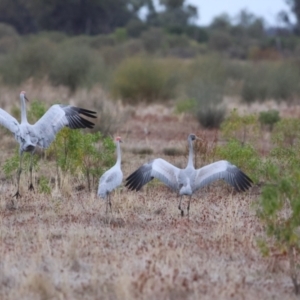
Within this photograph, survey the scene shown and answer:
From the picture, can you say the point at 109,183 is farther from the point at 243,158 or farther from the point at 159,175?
the point at 243,158

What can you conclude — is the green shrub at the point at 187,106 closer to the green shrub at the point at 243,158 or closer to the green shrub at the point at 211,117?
the green shrub at the point at 211,117

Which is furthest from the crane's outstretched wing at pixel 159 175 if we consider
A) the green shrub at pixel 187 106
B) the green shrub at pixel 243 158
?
the green shrub at pixel 187 106

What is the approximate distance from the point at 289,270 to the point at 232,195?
4042 millimetres

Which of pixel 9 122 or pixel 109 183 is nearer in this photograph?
pixel 109 183

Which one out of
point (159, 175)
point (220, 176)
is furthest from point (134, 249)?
point (220, 176)

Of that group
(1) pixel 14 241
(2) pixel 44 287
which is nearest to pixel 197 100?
(1) pixel 14 241

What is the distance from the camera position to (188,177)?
10758 millimetres

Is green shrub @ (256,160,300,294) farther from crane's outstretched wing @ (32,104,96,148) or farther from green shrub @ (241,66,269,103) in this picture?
green shrub @ (241,66,269,103)

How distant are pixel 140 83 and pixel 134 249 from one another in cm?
2210

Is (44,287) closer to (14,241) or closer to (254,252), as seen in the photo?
(14,241)

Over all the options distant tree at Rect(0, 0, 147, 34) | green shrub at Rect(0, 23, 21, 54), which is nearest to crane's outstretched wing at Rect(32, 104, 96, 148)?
green shrub at Rect(0, 23, 21, 54)

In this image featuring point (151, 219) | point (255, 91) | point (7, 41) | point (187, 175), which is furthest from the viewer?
point (7, 41)

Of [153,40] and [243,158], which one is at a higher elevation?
[243,158]

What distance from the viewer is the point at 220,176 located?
35.8 feet
